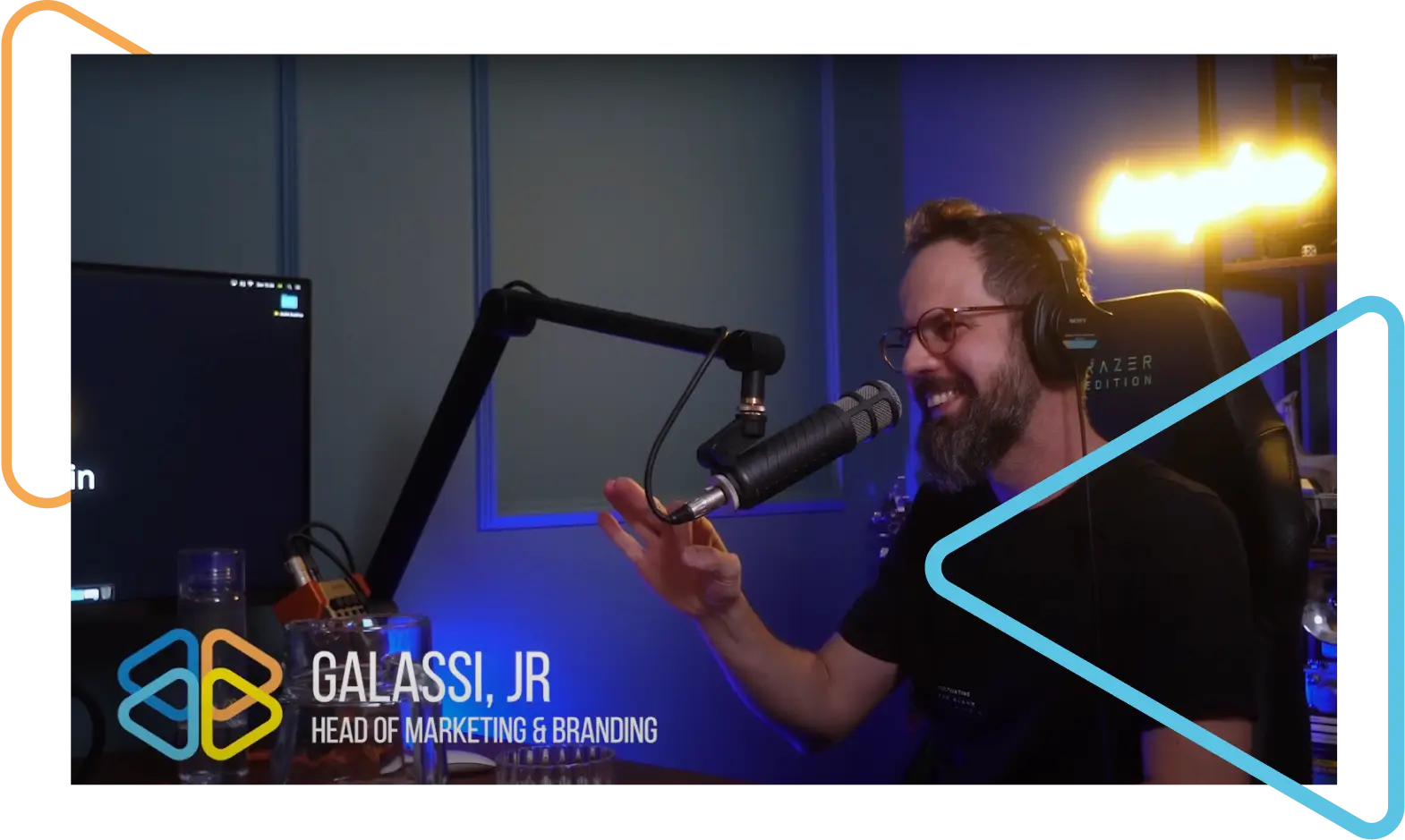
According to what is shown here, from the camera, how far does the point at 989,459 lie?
1.44 m

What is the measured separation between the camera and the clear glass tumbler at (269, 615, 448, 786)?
3.89ft

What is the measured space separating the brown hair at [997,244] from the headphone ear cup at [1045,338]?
0.07ft

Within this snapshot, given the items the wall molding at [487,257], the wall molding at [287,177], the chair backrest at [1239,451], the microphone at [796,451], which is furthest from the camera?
the wall molding at [487,257]

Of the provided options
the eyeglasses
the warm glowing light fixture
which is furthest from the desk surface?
the warm glowing light fixture

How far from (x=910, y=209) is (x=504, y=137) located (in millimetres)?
623

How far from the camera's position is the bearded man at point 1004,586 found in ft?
4.25

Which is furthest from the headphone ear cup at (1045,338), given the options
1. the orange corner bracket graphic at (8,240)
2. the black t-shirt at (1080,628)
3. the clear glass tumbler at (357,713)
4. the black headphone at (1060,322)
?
the orange corner bracket graphic at (8,240)

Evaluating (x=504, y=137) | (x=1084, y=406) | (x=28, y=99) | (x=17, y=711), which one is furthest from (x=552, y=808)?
(x=28, y=99)

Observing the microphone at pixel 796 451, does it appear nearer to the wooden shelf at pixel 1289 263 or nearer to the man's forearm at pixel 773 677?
the man's forearm at pixel 773 677

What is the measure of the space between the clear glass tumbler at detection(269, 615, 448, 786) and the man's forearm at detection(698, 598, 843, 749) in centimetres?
40

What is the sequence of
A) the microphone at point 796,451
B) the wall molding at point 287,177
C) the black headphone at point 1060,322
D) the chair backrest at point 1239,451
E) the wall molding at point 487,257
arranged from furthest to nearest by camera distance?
the wall molding at point 487,257 → the wall molding at point 287,177 → the black headphone at point 1060,322 → the chair backrest at point 1239,451 → the microphone at point 796,451

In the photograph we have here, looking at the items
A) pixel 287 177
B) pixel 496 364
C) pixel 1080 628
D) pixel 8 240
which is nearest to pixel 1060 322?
pixel 1080 628

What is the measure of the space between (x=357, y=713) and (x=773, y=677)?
548mm
